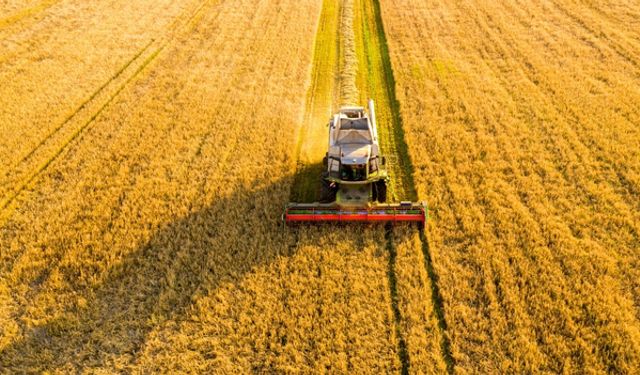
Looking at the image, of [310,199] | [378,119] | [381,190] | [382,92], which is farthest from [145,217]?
[382,92]

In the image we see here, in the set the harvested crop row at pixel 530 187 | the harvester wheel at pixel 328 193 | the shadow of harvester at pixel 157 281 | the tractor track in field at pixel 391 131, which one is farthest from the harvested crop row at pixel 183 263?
the harvested crop row at pixel 530 187

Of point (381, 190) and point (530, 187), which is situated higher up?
point (381, 190)

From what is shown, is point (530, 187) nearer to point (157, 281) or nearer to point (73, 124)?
point (157, 281)

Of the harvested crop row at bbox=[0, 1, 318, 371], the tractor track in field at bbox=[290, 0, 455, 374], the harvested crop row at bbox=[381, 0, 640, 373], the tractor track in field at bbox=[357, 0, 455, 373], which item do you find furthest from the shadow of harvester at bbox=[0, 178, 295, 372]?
the harvested crop row at bbox=[381, 0, 640, 373]

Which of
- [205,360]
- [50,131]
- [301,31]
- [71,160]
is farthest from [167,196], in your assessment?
[301,31]

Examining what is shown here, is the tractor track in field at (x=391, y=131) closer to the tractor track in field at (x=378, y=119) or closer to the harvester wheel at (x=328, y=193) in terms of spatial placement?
the tractor track in field at (x=378, y=119)

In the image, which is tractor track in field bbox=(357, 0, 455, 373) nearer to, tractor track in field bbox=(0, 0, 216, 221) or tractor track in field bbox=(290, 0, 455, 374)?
tractor track in field bbox=(290, 0, 455, 374)
